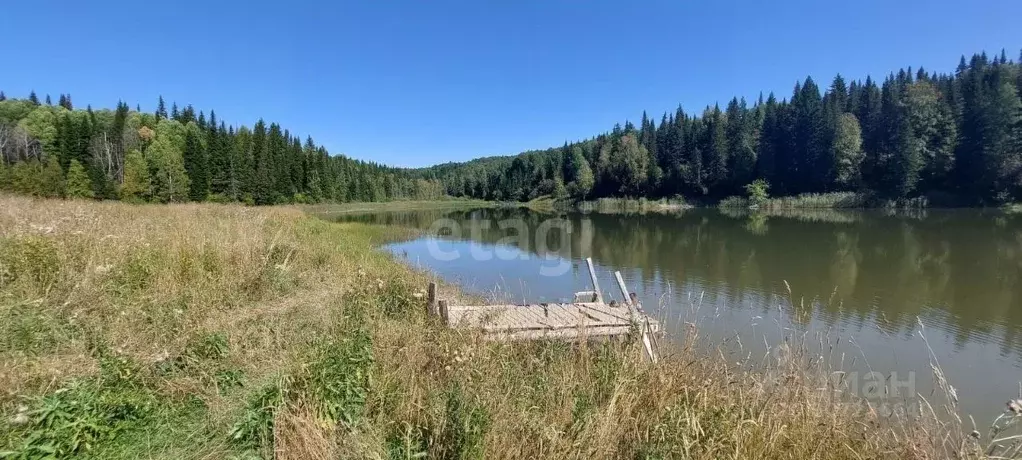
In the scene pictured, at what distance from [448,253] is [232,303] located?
15.9 m

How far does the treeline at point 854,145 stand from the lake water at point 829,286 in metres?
25.5

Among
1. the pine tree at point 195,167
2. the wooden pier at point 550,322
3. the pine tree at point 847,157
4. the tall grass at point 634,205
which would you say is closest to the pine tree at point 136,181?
the pine tree at point 195,167

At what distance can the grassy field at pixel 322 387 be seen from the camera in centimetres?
272

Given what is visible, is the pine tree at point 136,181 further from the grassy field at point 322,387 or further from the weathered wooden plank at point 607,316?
the weathered wooden plank at point 607,316

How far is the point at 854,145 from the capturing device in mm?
53531

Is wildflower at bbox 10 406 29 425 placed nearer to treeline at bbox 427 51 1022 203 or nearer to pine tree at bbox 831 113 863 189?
treeline at bbox 427 51 1022 203

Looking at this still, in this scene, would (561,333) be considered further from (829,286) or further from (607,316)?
(829,286)

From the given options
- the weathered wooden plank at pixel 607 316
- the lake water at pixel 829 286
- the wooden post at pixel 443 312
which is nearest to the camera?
the wooden post at pixel 443 312

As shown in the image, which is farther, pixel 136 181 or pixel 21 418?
pixel 136 181

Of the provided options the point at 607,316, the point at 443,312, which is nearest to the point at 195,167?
the point at 443,312

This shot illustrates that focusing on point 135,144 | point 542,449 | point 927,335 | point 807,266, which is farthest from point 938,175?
point 135,144

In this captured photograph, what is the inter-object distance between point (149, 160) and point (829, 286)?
215 ft

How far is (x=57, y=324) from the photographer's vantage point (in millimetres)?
3861

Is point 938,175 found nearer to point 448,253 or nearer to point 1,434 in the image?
point 448,253
